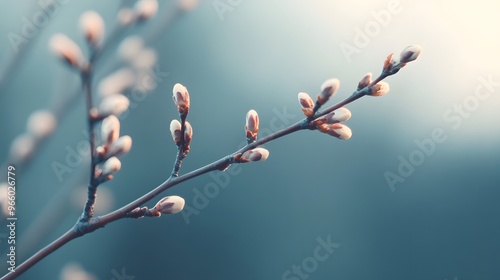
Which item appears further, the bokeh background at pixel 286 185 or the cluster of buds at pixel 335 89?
the bokeh background at pixel 286 185

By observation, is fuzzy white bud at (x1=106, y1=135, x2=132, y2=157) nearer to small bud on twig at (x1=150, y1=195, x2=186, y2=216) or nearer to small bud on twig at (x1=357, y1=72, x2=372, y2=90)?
small bud on twig at (x1=150, y1=195, x2=186, y2=216)

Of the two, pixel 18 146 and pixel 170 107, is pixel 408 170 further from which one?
pixel 18 146

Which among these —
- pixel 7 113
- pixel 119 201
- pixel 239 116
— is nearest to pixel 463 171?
pixel 239 116

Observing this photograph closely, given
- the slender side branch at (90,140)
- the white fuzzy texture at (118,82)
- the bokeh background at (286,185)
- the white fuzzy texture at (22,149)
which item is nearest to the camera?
the slender side branch at (90,140)

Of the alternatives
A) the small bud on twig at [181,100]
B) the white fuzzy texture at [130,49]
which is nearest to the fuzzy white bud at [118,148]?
the small bud on twig at [181,100]

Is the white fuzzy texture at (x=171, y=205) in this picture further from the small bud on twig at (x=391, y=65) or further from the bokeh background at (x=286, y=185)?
the bokeh background at (x=286, y=185)

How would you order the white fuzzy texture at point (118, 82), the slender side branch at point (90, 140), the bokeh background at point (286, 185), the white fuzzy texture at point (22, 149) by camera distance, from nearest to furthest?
the slender side branch at point (90, 140), the white fuzzy texture at point (22, 149), the white fuzzy texture at point (118, 82), the bokeh background at point (286, 185)

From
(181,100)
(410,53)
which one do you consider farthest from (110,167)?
(410,53)
